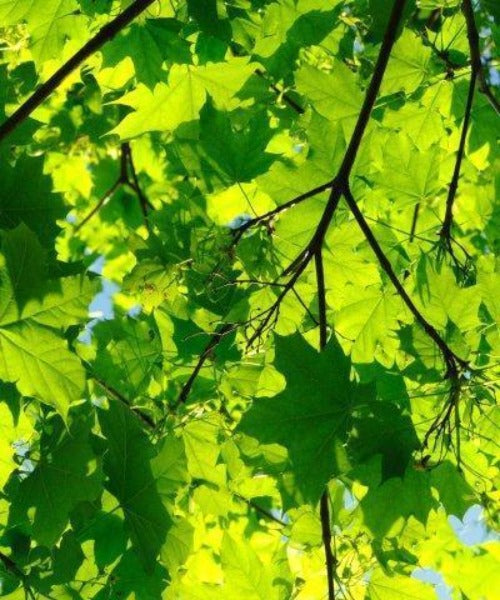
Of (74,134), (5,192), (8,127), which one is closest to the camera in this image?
(8,127)

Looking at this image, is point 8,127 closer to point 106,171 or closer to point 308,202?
point 308,202

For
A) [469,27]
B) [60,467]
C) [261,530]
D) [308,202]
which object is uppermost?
[469,27]

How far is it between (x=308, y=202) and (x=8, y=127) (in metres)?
0.86

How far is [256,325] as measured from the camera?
2.36 metres

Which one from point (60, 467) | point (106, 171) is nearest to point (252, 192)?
point (60, 467)

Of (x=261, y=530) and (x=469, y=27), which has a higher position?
(x=469, y=27)

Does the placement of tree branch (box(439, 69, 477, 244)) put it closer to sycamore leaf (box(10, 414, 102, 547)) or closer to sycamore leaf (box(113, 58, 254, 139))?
sycamore leaf (box(113, 58, 254, 139))

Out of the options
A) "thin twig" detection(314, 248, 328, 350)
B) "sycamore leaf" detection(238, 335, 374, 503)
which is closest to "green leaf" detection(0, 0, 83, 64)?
"thin twig" detection(314, 248, 328, 350)

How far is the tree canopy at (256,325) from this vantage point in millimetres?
1761

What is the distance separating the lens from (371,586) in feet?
7.77

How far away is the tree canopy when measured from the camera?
1.76m

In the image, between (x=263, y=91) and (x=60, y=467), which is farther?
(x=263, y=91)

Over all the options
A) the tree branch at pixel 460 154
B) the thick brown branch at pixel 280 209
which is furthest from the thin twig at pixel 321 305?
the tree branch at pixel 460 154

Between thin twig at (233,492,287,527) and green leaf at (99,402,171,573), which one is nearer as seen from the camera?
green leaf at (99,402,171,573)
